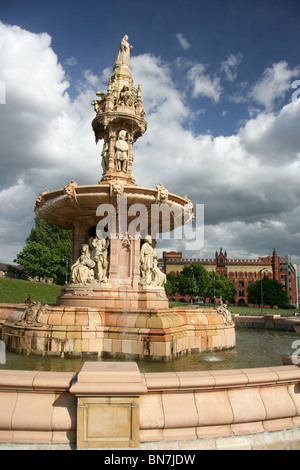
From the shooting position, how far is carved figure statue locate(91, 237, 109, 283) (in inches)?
484

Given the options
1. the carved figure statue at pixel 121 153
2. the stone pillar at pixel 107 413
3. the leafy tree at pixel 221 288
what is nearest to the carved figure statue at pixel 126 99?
the carved figure statue at pixel 121 153

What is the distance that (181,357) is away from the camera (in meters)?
9.67

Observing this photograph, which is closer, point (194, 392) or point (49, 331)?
point (194, 392)

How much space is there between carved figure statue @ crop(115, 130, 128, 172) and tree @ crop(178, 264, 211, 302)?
6688 centimetres

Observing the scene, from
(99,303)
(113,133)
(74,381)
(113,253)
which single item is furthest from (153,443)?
(113,133)

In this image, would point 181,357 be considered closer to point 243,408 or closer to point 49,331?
point 49,331

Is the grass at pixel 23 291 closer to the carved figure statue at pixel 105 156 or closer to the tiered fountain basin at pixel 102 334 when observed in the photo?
the carved figure statue at pixel 105 156

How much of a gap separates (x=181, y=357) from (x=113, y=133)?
10.2 meters

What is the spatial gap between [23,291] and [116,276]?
28037 mm

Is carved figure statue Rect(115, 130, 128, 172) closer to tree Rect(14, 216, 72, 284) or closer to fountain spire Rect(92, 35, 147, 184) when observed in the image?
fountain spire Rect(92, 35, 147, 184)

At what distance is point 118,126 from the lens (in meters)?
15.6

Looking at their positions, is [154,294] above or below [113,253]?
below
